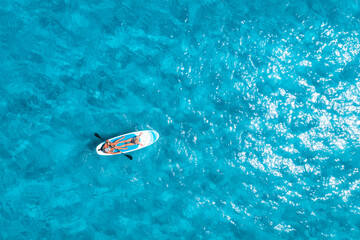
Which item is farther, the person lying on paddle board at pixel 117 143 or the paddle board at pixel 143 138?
the paddle board at pixel 143 138

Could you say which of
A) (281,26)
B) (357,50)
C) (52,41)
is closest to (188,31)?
(281,26)

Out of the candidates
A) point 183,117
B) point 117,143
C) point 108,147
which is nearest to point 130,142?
point 117,143

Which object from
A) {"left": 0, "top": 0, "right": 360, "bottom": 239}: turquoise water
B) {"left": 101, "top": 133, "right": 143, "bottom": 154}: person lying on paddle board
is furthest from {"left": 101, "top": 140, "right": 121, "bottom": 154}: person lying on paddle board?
{"left": 0, "top": 0, "right": 360, "bottom": 239}: turquoise water

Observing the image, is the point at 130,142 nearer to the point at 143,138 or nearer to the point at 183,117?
the point at 143,138

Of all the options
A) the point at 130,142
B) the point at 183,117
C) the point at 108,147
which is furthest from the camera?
the point at 183,117

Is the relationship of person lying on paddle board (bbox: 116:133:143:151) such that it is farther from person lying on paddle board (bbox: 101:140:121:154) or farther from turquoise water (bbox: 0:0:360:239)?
turquoise water (bbox: 0:0:360:239)

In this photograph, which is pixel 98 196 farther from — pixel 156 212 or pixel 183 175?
pixel 183 175

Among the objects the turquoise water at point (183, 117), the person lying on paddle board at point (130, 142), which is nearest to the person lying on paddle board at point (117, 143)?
the person lying on paddle board at point (130, 142)

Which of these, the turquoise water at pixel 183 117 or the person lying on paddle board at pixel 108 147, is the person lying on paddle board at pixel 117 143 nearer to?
the person lying on paddle board at pixel 108 147
